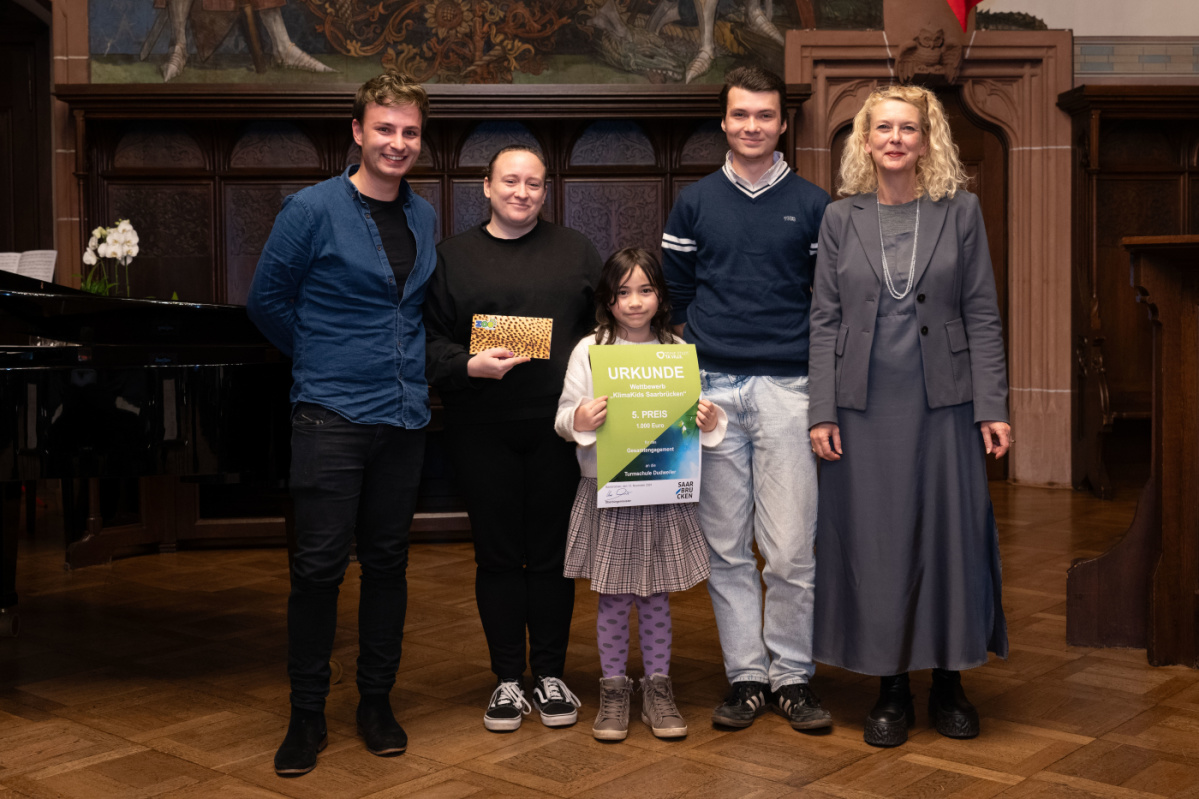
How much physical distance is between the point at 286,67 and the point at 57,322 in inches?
157

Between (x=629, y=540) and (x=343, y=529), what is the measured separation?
699mm

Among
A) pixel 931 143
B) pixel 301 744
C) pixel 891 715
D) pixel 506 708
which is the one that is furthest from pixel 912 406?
pixel 301 744

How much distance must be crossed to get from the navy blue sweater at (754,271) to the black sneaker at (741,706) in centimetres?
82

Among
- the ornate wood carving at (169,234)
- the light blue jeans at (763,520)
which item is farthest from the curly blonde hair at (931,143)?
the ornate wood carving at (169,234)

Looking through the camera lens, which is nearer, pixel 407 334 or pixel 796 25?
pixel 407 334

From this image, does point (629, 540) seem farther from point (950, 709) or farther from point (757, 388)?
point (950, 709)

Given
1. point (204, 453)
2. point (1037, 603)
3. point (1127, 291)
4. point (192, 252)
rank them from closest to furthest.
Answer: point (204, 453), point (1037, 603), point (192, 252), point (1127, 291)

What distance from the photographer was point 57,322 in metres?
3.38

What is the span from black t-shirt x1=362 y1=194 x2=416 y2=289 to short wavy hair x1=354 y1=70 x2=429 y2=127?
0.68ft

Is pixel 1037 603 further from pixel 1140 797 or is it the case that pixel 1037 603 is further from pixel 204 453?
pixel 204 453

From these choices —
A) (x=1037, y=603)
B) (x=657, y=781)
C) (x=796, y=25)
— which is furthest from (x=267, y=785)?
(x=796, y=25)

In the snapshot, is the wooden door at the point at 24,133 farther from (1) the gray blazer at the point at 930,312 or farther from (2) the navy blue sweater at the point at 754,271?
(1) the gray blazer at the point at 930,312

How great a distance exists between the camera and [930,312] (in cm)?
269

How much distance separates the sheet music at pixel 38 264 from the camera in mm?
5461
